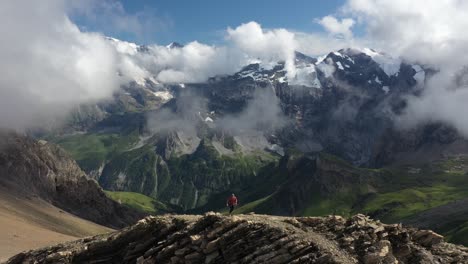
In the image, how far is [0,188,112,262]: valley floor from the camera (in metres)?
121

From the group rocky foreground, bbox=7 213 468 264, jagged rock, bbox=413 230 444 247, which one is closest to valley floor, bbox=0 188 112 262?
rocky foreground, bbox=7 213 468 264

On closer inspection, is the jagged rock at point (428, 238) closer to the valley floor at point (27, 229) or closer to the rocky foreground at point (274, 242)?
the rocky foreground at point (274, 242)

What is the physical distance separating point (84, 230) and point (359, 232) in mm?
165394

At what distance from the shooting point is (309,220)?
57.0 meters

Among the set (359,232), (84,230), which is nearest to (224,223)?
(359,232)

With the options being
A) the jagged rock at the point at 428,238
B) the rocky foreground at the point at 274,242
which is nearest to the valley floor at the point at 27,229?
the rocky foreground at the point at 274,242

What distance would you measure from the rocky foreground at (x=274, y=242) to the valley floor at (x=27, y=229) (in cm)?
4812

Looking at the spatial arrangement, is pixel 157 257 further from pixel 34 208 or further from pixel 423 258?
pixel 34 208

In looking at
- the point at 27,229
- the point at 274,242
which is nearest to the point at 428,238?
the point at 274,242

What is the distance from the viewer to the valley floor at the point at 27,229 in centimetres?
12124

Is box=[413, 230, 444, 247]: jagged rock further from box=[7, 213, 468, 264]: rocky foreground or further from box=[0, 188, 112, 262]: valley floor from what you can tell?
box=[0, 188, 112, 262]: valley floor

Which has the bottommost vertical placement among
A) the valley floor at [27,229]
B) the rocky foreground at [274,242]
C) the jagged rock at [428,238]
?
the valley floor at [27,229]

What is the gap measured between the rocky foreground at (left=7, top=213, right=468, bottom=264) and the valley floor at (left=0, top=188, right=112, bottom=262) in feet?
158

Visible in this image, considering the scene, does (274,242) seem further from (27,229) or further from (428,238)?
(27,229)
